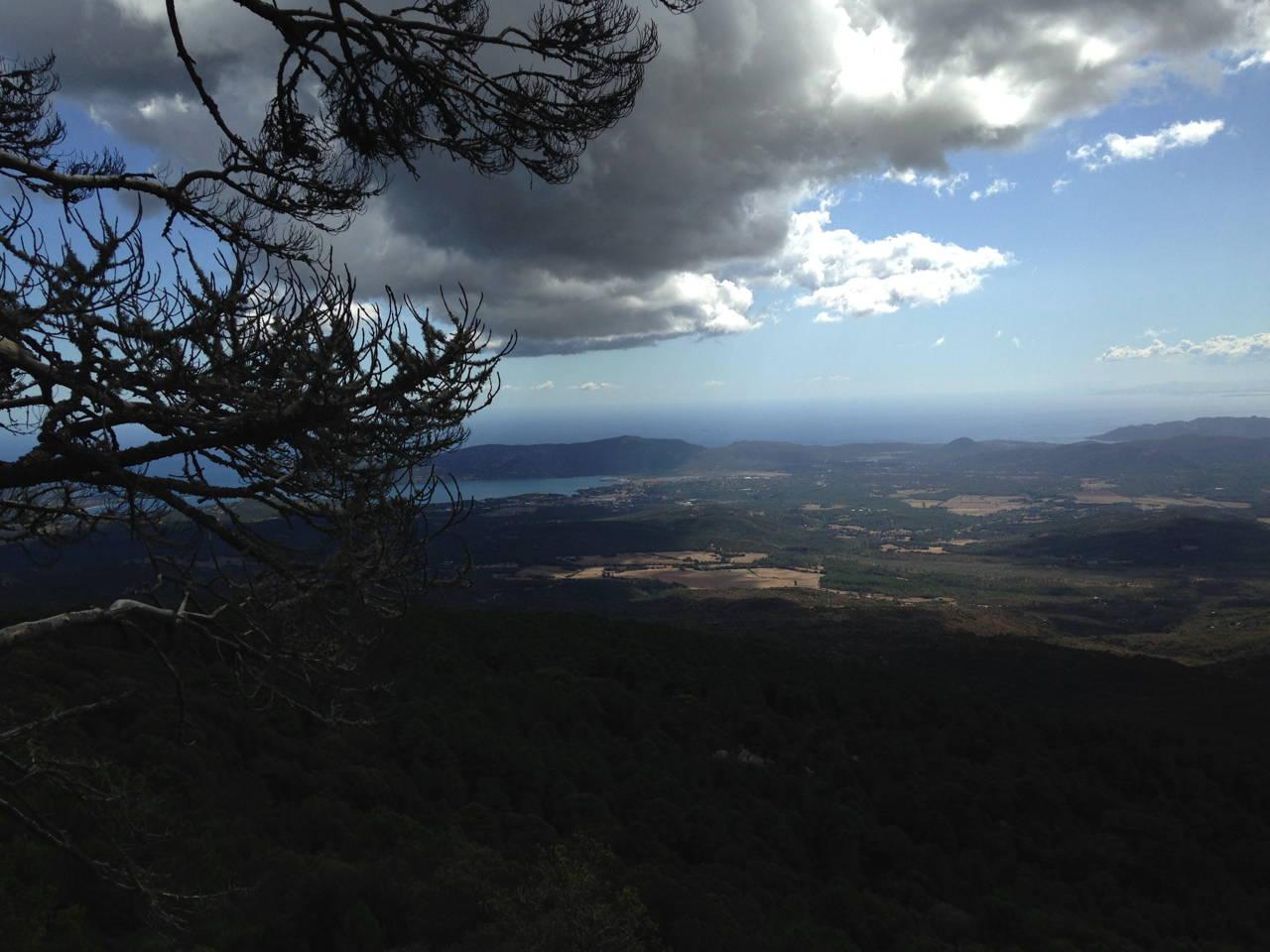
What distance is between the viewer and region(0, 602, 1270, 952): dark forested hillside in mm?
8945

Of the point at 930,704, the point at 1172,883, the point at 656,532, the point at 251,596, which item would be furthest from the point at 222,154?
the point at 656,532

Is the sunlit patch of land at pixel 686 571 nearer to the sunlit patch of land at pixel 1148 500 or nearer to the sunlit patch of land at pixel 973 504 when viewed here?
the sunlit patch of land at pixel 973 504

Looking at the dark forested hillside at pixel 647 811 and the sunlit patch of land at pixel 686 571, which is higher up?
the dark forested hillside at pixel 647 811

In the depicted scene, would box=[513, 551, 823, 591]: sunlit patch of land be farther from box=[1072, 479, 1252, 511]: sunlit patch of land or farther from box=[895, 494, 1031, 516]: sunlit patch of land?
box=[1072, 479, 1252, 511]: sunlit patch of land

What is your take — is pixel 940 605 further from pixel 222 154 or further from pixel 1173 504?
pixel 1173 504

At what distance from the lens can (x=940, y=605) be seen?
6550cm

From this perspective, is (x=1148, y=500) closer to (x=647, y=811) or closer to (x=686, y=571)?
(x=686, y=571)

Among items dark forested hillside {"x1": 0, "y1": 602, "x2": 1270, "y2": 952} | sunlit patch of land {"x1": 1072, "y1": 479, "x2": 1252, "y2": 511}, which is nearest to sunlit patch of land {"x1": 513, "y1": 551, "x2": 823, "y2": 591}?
dark forested hillside {"x1": 0, "y1": 602, "x2": 1270, "y2": 952}

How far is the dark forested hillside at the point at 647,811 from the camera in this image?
8.95 metres

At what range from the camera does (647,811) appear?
48.2ft

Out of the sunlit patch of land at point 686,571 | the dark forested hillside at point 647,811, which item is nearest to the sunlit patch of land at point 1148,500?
the sunlit patch of land at point 686,571

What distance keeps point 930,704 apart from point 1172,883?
9.01 m

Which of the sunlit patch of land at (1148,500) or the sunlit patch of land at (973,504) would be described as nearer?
the sunlit patch of land at (1148,500)

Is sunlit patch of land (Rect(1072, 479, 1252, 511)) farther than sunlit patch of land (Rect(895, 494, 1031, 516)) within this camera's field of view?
No
